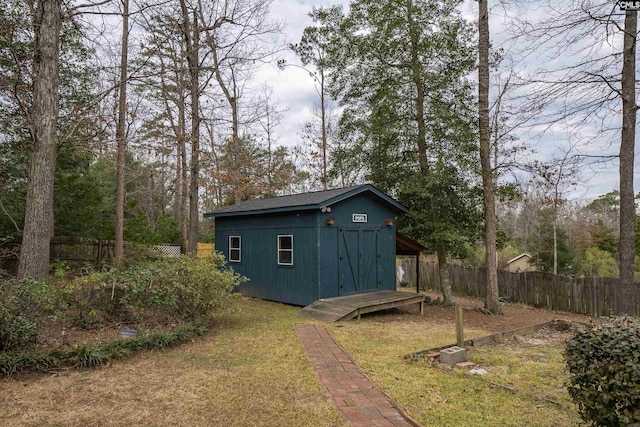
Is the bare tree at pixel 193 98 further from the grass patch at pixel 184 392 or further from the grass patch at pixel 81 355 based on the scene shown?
the grass patch at pixel 184 392

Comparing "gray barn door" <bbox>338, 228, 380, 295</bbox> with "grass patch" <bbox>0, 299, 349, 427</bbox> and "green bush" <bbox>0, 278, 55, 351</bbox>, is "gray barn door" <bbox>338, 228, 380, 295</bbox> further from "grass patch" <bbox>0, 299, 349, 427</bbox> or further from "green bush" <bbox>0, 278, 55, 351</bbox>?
"green bush" <bbox>0, 278, 55, 351</bbox>

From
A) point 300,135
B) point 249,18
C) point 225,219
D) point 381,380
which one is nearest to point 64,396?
point 381,380

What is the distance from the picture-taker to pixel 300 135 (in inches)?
907

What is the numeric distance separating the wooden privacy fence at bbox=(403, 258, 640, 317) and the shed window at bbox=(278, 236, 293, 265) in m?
7.28

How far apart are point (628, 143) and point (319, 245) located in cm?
651

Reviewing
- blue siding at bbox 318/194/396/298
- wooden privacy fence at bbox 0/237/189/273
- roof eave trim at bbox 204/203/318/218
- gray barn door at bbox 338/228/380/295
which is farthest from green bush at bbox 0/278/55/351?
wooden privacy fence at bbox 0/237/189/273

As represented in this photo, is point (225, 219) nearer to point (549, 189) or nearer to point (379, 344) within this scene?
point (379, 344)

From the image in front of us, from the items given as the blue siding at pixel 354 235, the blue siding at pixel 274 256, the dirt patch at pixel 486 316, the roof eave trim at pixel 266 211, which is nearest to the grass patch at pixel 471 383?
the dirt patch at pixel 486 316

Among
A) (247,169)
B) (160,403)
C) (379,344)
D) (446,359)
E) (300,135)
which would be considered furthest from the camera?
(300,135)

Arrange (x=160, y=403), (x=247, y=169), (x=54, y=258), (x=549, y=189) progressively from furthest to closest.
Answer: (x=247, y=169) → (x=54, y=258) → (x=549, y=189) → (x=160, y=403)

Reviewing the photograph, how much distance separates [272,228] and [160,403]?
7238mm

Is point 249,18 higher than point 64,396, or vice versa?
point 249,18

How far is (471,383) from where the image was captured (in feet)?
14.1

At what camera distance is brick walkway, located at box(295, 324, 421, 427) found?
11.2 ft
